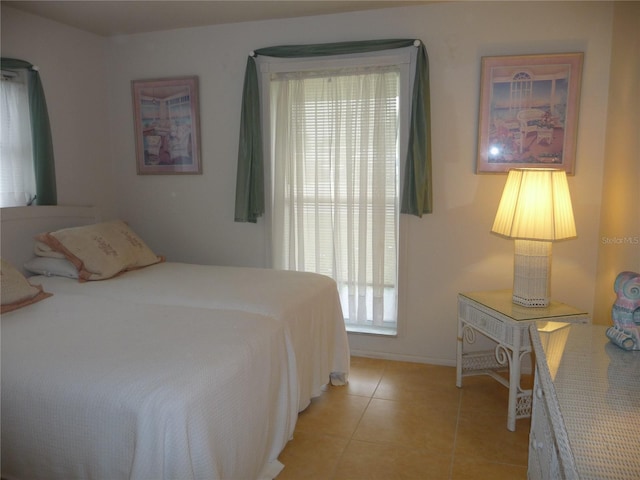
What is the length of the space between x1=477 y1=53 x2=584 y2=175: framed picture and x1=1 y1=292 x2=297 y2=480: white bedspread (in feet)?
6.26

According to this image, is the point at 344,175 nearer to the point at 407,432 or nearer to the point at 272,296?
the point at 272,296

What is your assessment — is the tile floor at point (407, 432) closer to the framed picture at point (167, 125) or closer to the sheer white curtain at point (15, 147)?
the framed picture at point (167, 125)

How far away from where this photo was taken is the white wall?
113 inches

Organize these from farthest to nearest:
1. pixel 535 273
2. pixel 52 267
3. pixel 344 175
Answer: pixel 344 175 < pixel 52 267 < pixel 535 273

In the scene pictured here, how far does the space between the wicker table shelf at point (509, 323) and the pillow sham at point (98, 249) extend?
2110mm

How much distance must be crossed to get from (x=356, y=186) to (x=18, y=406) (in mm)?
2324

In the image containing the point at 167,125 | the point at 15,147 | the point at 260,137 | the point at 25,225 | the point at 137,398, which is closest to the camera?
the point at 137,398

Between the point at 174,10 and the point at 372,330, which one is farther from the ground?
the point at 174,10

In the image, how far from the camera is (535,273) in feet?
8.48

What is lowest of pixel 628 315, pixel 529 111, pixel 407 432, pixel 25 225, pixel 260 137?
pixel 407 432

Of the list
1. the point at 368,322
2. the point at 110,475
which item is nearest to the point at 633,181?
the point at 368,322

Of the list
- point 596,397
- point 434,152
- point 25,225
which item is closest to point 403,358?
point 434,152

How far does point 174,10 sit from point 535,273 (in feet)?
9.11

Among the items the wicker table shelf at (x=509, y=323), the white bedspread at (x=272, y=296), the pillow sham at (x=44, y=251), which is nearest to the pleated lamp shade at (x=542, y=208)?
the wicker table shelf at (x=509, y=323)
